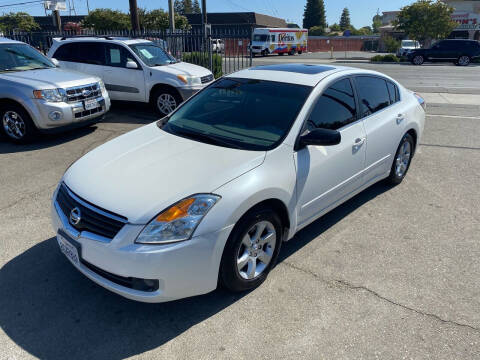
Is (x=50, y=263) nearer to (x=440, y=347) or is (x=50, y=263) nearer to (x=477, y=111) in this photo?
(x=440, y=347)

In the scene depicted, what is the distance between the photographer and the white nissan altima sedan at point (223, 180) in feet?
8.41

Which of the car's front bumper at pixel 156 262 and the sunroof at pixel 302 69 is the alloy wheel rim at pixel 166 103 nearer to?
the sunroof at pixel 302 69

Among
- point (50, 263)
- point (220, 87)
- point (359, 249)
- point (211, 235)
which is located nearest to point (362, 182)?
point (359, 249)

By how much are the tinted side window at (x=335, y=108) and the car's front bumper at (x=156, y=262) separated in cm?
150

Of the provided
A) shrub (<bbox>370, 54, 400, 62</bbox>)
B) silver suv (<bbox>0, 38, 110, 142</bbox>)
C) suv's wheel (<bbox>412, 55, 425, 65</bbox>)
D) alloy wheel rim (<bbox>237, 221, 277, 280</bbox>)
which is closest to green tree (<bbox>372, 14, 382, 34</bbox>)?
shrub (<bbox>370, 54, 400, 62</bbox>)

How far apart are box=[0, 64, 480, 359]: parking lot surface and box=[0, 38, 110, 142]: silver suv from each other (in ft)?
7.37

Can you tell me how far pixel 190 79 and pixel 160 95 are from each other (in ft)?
2.65

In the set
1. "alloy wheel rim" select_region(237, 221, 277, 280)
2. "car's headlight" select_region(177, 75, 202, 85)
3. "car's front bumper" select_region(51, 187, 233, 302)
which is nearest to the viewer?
"car's front bumper" select_region(51, 187, 233, 302)

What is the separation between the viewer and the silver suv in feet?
21.2

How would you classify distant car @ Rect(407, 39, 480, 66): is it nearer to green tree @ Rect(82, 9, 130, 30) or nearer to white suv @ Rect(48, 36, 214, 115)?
white suv @ Rect(48, 36, 214, 115)

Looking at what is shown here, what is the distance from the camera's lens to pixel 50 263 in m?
3.47

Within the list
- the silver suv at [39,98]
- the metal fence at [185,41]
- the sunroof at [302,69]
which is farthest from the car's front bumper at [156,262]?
the metal fence at [185,41]

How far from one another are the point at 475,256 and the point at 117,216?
321cm

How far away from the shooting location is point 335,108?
3.80 metres
